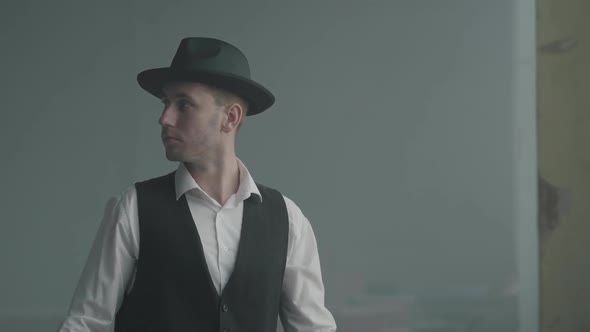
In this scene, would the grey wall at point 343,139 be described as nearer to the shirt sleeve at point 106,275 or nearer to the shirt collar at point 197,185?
the shirt collar at point 197,185

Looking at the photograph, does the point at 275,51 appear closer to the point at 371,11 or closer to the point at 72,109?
the point at 371,11

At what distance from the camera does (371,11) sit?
2.68 meters

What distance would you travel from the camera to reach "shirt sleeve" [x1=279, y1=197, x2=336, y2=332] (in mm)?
1541

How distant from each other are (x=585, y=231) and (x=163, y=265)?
1.84m

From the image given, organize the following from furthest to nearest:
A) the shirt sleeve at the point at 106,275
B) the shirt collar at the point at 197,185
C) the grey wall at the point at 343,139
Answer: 1. the grey wall at the point at 343,139
2. the shirt collar at the point at 197,185
3. the shirt sleeve at the point at 106,275

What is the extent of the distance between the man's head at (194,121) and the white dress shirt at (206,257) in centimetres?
7

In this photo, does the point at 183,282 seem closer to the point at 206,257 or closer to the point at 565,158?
the point at 206,257

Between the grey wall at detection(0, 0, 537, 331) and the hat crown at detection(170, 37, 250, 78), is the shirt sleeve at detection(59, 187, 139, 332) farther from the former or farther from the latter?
the grey wall at detection(0, 0, 537, 331)

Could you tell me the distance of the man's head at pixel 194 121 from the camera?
1445 millimetres

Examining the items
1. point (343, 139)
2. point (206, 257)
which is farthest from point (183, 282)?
point (343, 139)

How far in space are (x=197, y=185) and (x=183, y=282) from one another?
0.21 metres

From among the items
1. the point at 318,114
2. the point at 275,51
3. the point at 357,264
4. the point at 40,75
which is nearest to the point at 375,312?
the point at 357,264

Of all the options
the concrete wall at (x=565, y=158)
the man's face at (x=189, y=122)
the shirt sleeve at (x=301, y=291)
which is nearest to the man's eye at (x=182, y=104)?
the man's face at (x=189, y=122)

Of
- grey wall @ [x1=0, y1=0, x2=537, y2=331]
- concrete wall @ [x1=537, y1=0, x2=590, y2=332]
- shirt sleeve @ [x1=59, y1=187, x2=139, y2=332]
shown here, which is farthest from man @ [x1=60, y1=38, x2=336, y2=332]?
concrete wall @ [x1=537, y1=0, x2=590, y2=332]
